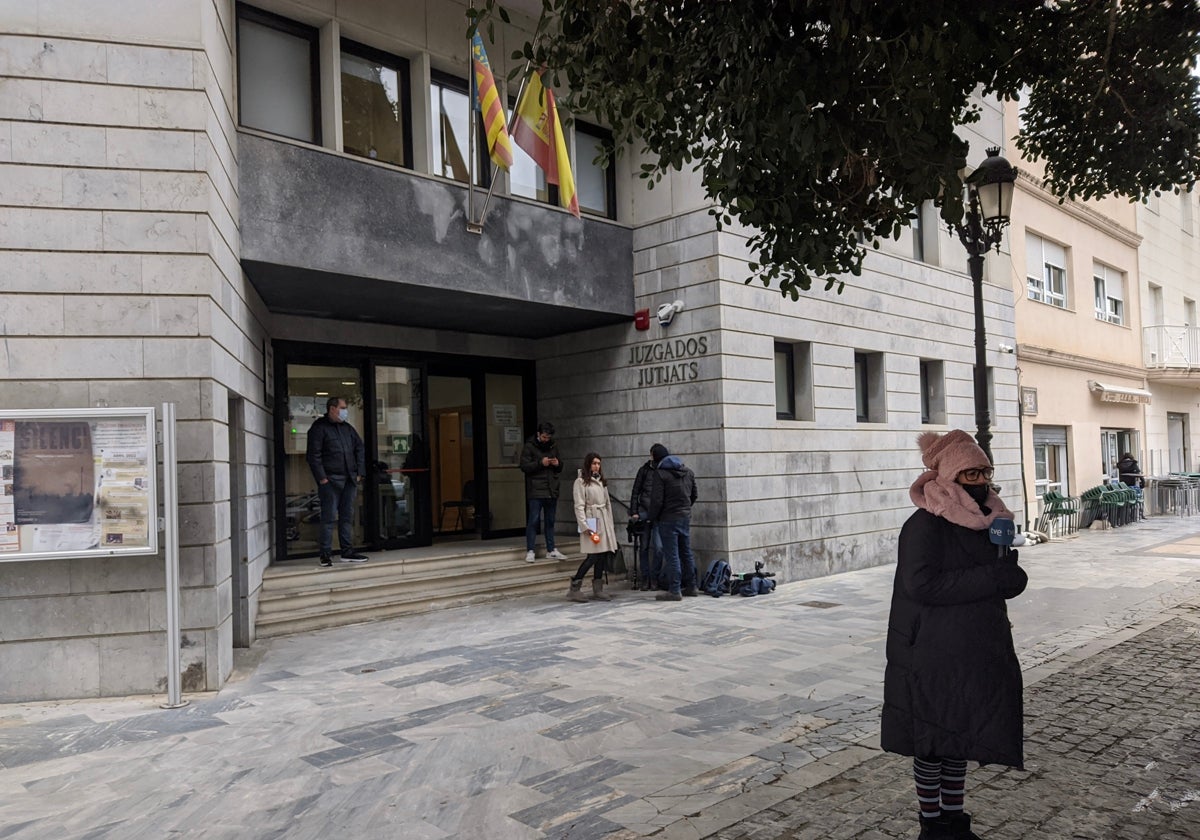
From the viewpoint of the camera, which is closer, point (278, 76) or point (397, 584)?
point (278, 76)

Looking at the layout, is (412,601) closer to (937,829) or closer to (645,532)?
(645,532)

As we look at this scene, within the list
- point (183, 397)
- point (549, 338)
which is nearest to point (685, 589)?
point (549, 338)

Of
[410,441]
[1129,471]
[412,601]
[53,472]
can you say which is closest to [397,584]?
[412,601]

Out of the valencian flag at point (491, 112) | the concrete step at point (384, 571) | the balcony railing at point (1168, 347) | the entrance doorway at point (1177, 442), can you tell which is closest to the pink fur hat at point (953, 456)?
the valencian flag at point (491, 112)

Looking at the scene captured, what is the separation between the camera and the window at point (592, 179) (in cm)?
1212

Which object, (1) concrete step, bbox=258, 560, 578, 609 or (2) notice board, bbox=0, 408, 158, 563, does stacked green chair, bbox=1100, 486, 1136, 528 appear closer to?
(1) concrete step, bbox=258, 560, 578, 609

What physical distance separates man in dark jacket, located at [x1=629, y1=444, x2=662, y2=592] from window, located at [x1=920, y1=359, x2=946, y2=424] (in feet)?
21.6

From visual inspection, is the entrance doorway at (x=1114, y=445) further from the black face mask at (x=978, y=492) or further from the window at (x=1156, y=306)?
the black face mask at (x=978, y=492)

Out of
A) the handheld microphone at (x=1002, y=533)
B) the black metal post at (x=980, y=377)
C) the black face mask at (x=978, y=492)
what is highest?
the black metal post at (x=980, y=377)

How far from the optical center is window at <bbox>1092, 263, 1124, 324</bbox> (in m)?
22.2

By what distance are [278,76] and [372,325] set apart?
3512 millimetres

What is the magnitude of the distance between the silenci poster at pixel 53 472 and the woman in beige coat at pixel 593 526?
17.9 ft

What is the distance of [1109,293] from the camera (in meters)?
22.8

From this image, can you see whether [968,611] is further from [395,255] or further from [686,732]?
[395,255]
